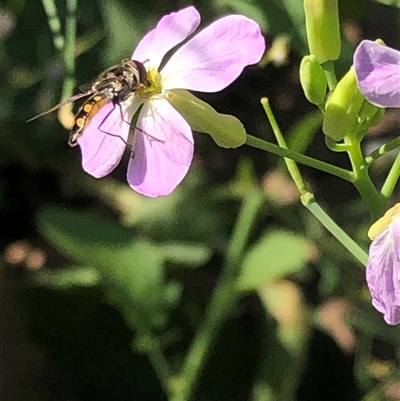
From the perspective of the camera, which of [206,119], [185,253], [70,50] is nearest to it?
[206,119]

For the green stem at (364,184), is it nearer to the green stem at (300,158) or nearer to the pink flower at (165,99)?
the green stem at (300,158)

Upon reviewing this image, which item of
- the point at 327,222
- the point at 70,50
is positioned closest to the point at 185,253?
the point at 70,50

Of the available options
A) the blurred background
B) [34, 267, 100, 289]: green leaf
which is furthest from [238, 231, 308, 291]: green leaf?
[34, 267, 100, 289]: green leaf

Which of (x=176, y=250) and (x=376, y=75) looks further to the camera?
(x=176, y=250)

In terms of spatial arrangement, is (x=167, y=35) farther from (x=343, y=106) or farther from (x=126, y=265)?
(x=126, y=265)

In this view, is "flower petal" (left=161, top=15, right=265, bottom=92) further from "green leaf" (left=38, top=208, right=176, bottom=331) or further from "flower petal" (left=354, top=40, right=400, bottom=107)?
"green leaf" (left=38, top=208, right=176, bottom=331)

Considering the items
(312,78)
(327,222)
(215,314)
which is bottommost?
(215,314)

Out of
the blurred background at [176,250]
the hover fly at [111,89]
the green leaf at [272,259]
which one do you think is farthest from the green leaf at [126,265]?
the hover fly at [111,89]
